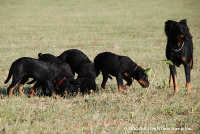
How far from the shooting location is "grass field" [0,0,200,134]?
5750 mm

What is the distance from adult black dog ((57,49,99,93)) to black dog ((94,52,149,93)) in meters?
0.43

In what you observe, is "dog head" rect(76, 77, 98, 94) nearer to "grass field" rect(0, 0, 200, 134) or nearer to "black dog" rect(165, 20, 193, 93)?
"grass field" rect(0, 0, 200, 134)

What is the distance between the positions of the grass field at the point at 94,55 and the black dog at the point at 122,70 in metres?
0.33

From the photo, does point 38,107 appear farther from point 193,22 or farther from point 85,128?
point 193,22

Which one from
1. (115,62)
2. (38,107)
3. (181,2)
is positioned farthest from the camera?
(181,2)

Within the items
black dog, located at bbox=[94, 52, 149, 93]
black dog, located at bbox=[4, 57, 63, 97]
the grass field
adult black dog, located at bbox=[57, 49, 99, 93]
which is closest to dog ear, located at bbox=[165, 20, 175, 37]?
the grass field

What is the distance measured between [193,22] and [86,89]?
2410 centimetres

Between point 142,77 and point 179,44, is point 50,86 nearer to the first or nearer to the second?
point 142,77

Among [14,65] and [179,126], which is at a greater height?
[14,65]

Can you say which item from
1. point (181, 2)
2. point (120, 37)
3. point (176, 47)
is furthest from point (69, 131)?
point (181, 2)

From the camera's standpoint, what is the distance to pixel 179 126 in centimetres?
573

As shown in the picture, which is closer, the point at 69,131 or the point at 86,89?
the point at 69,131

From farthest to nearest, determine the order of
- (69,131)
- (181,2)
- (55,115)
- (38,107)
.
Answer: (181,2), (38,107), (55,115), (69,131)

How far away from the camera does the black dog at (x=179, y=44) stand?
815 cm
